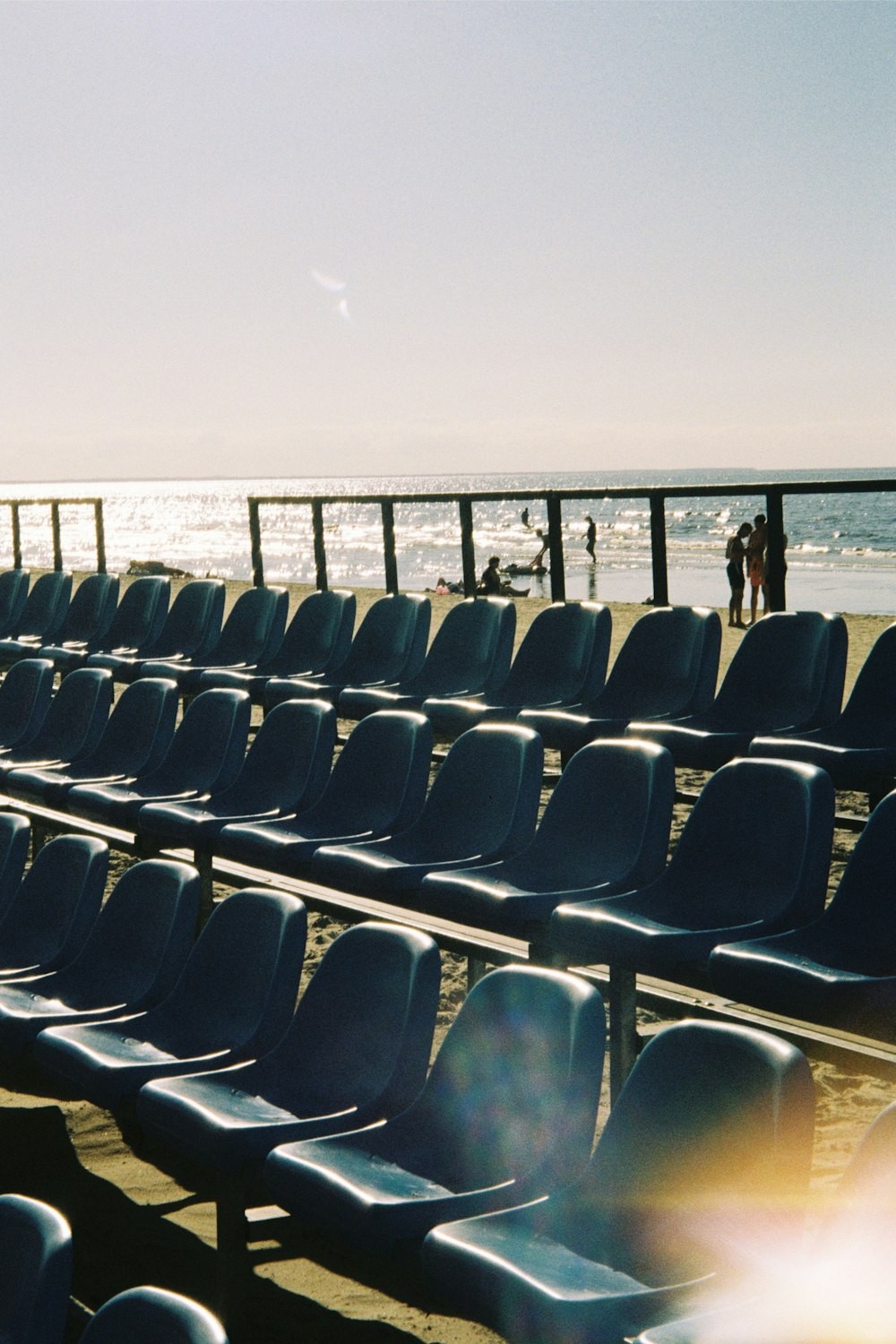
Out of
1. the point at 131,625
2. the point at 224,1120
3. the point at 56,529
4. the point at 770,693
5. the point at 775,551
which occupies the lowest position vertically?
the point at 224,1120

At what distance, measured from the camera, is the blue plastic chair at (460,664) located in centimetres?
518

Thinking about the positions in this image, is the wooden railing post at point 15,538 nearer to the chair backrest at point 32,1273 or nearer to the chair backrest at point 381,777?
the chair backrest at point 381,777

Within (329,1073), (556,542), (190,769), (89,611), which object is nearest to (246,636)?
(89,611)

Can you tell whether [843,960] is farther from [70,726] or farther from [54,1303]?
[70,726]

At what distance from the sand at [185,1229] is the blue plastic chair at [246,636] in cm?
289

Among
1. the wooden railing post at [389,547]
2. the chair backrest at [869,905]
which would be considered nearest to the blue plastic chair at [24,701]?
the wooden railing post at [389,547]

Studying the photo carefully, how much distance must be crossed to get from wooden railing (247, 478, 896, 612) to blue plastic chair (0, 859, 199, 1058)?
2.29 metres

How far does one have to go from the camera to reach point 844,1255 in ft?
5.11

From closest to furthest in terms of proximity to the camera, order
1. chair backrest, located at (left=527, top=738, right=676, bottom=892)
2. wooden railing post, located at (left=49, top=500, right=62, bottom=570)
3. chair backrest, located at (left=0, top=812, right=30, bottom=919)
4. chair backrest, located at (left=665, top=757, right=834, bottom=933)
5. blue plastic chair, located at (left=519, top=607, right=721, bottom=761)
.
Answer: chair backrest, located at (left=665, top=757, right=834, bottom=933)
chair backrest, located at (left=527, top=738, right=676, bottom=892)
chair backrest, located at (left=0, top=812, right=30, bottom=919)
blue plastic chair, located at (left=519, top=607, right=721, bottom=761)
wooden railing post, located at (left=49, top=500, right=62, bottom=570)

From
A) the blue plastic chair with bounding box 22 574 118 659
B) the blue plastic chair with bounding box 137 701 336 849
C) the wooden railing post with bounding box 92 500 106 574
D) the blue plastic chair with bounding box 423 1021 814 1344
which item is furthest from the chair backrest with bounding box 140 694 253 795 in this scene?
the wooden railing post with bounding box 92 500 106 574

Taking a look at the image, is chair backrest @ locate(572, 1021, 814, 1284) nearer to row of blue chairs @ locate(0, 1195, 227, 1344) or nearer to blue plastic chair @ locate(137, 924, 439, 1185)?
blue plastic chair @ locate(137, 924, 439, 1185)

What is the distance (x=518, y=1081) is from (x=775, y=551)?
2.95 metres

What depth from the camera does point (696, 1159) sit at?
1868 mm

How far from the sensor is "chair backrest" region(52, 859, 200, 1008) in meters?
3.12
